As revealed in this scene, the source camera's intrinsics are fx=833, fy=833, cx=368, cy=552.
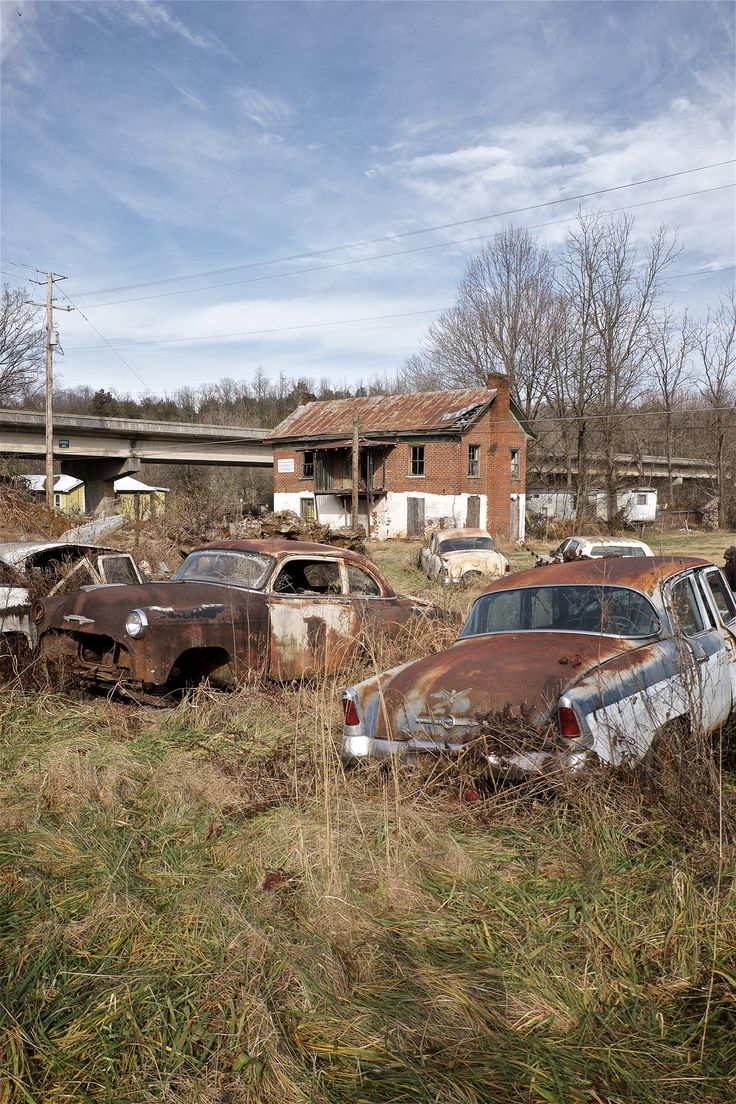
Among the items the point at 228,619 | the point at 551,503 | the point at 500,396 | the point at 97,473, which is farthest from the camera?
the point at 551,503

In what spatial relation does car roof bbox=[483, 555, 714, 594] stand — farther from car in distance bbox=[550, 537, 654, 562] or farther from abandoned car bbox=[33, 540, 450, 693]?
car in distance bbox=[550, 537, 654, 562]

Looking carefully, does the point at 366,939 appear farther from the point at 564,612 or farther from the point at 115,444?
the point at 115,444

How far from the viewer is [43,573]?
8609mm

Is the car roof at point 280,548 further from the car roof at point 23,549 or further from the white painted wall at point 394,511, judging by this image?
the white painted wall at point 394,511

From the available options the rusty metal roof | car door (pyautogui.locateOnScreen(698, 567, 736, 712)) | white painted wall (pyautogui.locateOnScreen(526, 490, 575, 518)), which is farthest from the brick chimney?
car door (pyautogui.locateOnScreen(698, 567, 736, 712))

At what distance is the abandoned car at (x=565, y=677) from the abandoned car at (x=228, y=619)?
1209mm

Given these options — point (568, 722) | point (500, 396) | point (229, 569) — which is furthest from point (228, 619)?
point (500, 396)

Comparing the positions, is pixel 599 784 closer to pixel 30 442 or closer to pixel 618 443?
pixel 30 442

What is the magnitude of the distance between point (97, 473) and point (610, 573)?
153 feet

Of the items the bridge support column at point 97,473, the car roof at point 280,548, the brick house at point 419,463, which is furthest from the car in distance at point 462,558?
the bridge support column at point 97,473

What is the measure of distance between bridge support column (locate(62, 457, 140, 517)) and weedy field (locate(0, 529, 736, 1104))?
147 ft

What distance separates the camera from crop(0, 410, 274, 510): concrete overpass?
133 ft

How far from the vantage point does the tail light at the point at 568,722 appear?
13.8 feet

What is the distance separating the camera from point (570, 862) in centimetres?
375
